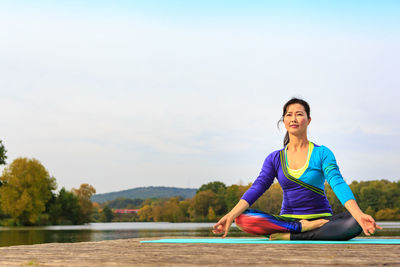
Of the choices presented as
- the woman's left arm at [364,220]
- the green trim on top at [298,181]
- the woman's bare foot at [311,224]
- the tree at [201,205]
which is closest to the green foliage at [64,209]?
the tree at [201,205]

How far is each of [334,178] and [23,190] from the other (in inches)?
2204

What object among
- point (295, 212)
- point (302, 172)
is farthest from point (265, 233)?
point (302, 172)

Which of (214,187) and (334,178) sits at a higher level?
(214,187)

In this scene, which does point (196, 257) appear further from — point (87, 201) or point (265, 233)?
point (87, 201)

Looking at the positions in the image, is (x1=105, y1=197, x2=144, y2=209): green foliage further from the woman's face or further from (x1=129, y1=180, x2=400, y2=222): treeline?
the woman's face

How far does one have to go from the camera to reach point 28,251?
15.3 feet

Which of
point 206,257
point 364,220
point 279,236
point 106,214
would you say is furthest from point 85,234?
point 106,214

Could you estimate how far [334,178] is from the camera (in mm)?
5652

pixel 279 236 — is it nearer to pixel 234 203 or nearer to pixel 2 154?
pixel 2 154

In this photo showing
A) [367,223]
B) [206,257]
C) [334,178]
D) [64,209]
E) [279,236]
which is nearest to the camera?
[206,257]

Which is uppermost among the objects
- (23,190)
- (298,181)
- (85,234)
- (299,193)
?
(23,190)

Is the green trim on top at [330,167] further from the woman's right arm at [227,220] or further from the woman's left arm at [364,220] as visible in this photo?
the woman's right arm at [227,220]

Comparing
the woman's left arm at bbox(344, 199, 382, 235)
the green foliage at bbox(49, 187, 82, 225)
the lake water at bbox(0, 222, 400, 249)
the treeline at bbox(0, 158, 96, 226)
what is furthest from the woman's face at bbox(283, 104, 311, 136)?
the green foliage at bbox(49, 187, 82, 225)

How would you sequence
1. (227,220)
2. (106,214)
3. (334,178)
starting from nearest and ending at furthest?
(227,220)
(334,178)
(106,214)
